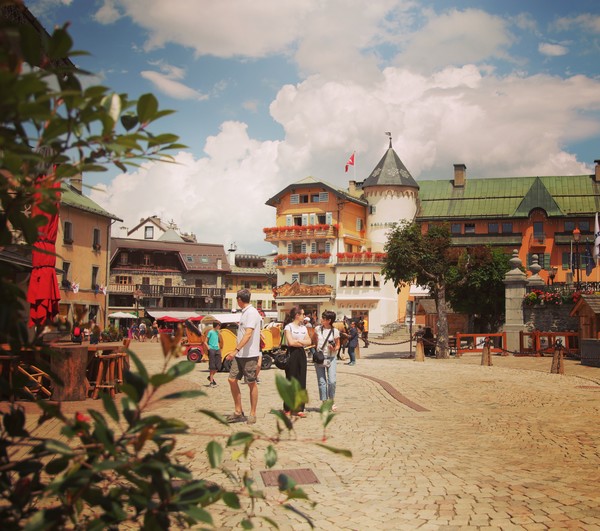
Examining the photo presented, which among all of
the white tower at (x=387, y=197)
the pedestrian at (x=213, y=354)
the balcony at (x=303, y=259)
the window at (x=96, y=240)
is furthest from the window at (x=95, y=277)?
the pedestrian at (x=213, y=354)

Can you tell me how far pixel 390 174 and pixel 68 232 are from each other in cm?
3344

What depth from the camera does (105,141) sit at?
7.37 ft

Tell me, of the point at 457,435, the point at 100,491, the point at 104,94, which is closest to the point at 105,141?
the point at 104,94

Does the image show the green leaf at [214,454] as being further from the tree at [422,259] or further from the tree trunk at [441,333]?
the tree at [422,259]

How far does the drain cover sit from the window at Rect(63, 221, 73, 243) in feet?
143

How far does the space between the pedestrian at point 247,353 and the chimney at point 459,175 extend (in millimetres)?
63945

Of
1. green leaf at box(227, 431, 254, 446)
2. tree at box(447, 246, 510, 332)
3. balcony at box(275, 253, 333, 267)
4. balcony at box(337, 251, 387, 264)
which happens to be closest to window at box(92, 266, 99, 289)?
balcony at box(275, 253, 333, 267)

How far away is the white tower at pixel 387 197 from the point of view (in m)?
68.4

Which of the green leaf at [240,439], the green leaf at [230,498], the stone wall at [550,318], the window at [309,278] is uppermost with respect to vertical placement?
the window at [309,278]

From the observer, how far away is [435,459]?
7.48 meters

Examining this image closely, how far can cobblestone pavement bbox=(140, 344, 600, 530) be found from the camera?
5.38 meters

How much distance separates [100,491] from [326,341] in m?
8.97

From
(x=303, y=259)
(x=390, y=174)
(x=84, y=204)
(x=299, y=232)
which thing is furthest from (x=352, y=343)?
(x=390, y=174)

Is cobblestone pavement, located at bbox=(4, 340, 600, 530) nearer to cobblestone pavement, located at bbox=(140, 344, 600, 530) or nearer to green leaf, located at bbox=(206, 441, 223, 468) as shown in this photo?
cobblestone pavement, located at bbox=(140, 344, 600, 530)
